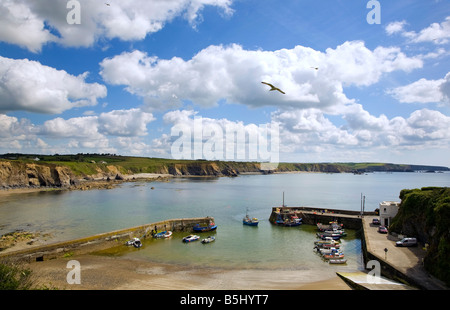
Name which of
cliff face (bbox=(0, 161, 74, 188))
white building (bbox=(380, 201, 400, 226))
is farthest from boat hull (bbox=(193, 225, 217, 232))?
cliff face (bbox=(0, 161, 74, 188))

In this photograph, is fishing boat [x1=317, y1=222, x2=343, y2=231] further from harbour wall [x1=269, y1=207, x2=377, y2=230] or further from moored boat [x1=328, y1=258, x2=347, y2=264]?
moored boat [x1=328, y1=258, x2=347, y2=264]

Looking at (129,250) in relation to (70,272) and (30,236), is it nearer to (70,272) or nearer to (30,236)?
(70,272)

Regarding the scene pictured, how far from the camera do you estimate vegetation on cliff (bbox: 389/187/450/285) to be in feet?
62.0

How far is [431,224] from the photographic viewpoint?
976 inches

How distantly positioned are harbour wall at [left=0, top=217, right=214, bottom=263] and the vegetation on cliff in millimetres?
26600

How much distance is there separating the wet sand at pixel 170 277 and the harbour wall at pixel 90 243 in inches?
40.8

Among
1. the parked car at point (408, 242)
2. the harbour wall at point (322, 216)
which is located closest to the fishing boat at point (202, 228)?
the harbour wall at point (322, 216)

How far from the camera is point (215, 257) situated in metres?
30.1

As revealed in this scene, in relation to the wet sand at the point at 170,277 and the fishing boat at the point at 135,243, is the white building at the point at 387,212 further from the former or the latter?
the fishing boat at the point at 135,243
